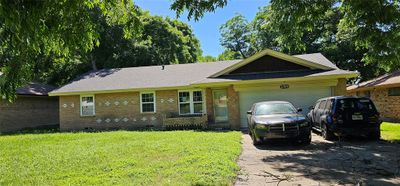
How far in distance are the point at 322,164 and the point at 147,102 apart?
14.3 meters

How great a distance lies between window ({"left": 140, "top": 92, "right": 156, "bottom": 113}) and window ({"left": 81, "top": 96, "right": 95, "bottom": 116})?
340 centimetres

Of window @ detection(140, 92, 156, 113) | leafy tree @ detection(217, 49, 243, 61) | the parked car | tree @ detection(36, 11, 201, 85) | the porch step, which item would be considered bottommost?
the porch step

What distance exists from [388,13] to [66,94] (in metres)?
18.6

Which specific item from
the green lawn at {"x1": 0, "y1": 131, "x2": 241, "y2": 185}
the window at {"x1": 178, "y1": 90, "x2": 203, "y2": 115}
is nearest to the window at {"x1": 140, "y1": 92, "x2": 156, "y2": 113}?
the window at {"x1": 178, "y1": 90, "x2": 203, "y2": 115}

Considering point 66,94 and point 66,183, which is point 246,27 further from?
point 66,183

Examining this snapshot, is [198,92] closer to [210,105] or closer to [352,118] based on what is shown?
[210,105]

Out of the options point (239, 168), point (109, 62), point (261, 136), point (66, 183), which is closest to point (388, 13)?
point (261, 136)

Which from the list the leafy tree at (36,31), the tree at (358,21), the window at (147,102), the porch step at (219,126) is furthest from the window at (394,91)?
the leafy tree at (36,31)

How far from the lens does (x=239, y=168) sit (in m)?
7.99

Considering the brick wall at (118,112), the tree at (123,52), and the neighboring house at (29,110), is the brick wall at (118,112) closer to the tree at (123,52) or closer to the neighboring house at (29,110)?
the neighboring house at (29,110)

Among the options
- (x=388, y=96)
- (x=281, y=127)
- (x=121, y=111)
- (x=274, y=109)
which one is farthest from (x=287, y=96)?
(x=121, y=111)

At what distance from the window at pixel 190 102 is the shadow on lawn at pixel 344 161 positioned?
9054 mm

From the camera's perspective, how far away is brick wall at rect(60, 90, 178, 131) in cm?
2091

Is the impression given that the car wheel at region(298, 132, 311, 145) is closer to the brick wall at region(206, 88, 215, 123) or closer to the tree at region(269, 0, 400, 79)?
the tree at region(269, 0, 400, 79)
